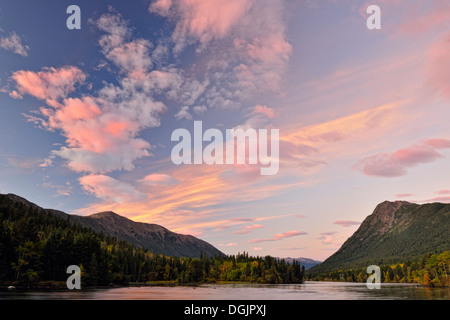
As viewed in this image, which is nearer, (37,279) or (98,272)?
(37,279)

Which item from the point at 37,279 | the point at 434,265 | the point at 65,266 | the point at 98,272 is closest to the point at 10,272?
the point at 37,279

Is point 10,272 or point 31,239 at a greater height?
point 31,239

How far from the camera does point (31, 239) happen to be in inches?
6122
